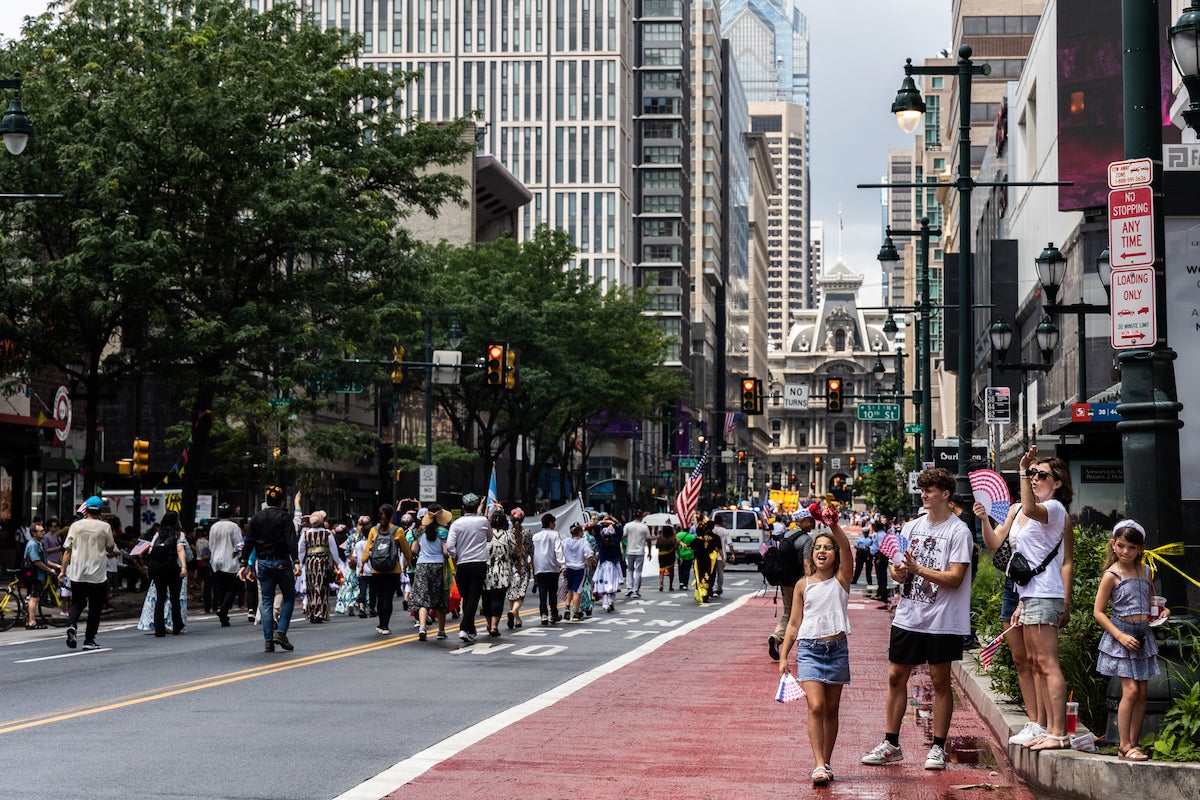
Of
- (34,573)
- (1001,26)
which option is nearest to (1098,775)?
(34,573)

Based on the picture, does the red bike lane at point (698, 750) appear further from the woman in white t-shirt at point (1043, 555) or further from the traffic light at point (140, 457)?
the traffic light at point (140, 457)

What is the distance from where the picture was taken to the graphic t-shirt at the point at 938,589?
9930 millimetres

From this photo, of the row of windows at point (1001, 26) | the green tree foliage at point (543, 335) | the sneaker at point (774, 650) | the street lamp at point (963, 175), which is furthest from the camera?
the row of windows at point (1001, 26)

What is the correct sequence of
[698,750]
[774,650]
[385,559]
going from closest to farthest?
[698,750] < [774,650] < [385,559]

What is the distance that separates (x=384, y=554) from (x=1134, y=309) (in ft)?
47.3

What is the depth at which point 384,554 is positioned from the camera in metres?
22.2

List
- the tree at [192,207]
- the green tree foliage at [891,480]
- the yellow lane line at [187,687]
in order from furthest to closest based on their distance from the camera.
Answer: the green tree foliage at [891,480] → the tree at [192,207] → the yellow lane line at [187,687]

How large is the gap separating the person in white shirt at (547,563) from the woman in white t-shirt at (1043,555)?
47.6ft

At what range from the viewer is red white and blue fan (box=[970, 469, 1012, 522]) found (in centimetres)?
1518

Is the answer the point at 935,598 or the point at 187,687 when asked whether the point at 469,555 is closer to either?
the point at 187,687

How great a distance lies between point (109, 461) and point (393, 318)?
20556mm

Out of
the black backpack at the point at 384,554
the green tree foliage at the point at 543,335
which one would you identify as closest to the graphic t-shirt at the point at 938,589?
the black backpack at the point at 384,554

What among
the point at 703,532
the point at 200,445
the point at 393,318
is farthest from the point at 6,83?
the point at 703,532

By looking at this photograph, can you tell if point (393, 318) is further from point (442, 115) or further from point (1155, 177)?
point (442, 115)
